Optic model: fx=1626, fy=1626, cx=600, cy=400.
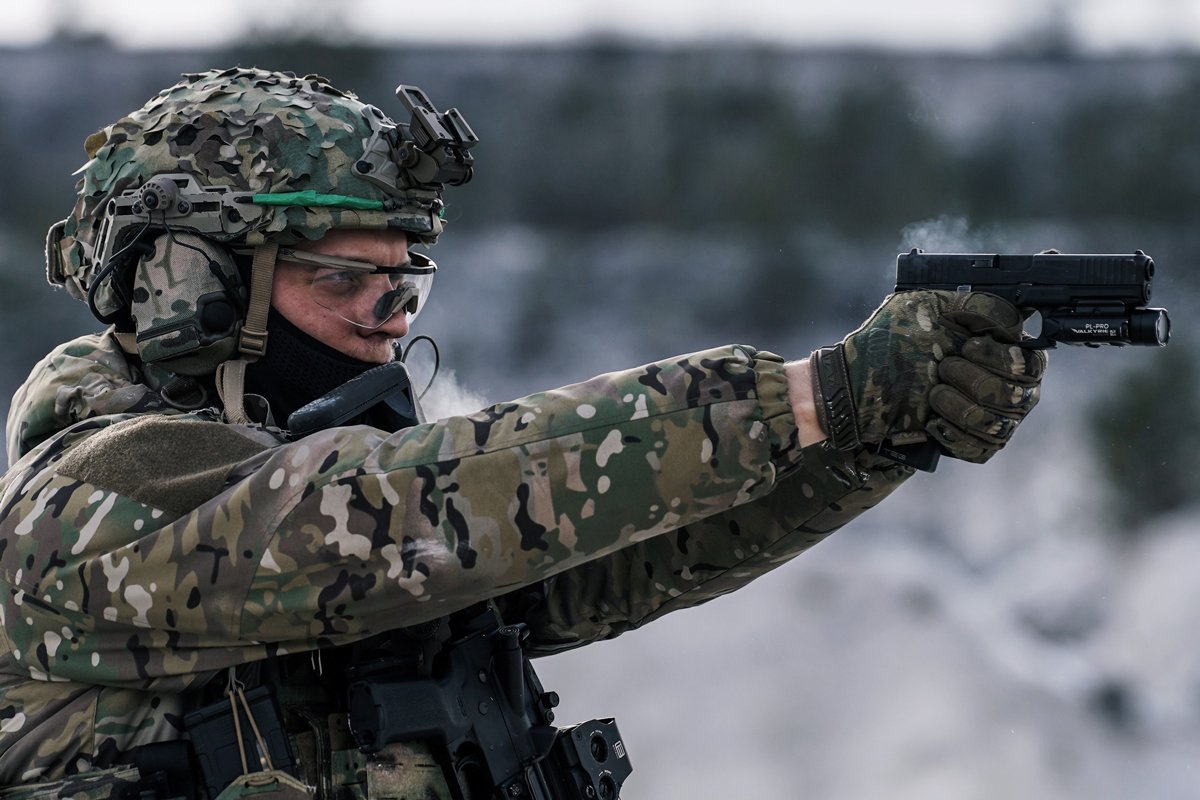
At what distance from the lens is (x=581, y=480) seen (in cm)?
313

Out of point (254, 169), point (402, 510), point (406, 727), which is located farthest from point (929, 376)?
point (254, 169)

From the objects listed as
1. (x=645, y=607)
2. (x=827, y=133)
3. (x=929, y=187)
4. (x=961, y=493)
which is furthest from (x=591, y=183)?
(x=645, y=607)

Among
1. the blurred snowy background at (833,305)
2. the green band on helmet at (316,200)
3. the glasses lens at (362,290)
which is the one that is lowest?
the blurred snowy background at (833,305)

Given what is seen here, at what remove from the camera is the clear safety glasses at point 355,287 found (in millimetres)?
3912

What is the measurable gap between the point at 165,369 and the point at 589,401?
125 centimetres

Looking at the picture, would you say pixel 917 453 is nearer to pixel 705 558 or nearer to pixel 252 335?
pixel 705 558

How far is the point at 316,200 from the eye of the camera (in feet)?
12.7

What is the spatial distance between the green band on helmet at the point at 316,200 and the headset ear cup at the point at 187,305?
0.54 ft

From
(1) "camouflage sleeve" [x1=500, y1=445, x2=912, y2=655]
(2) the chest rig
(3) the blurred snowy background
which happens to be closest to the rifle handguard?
(1) "camouflage sleeve" [x1=500, y1=445, x2=912, y2=655]

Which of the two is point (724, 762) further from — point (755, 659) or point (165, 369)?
point (165, 369)

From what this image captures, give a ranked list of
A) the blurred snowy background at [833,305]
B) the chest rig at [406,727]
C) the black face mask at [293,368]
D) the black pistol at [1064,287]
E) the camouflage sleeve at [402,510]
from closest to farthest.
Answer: the camouflage sleeve at [402,510], the black pistol at [1064,287], the chest rig at [406,727], the black face mask at [293,368], the blurred snowy background at [833,305]

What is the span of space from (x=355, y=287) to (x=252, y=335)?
0.28m

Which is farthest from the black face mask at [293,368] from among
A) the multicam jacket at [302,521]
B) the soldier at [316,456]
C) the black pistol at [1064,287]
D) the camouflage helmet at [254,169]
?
the black pistol at [1064,287]

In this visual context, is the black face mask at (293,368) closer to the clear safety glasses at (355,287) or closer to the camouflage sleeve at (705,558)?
the clear safety glasses at (355,287)
